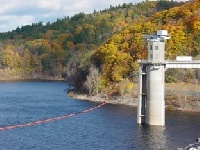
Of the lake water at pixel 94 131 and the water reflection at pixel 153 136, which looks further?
the lake water at pixel 94 131

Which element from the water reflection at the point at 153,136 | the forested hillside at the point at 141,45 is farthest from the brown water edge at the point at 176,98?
→ the water reflection at the point at 153,136

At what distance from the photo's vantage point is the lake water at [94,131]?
56.8 meters

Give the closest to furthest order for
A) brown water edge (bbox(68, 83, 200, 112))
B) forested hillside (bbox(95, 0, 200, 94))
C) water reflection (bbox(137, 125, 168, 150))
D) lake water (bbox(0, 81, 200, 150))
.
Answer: water reflection (bbox(137, 125, 168, 150))
lake water (bbox(0, 81, 200, 150))
brown water edge (bbox(68, 83, 200, 112))
forested hillside (bbox(95, 0, 200, 94))

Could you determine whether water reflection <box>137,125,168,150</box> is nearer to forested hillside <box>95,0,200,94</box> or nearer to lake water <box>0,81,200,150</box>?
lake water <box>0,81,200,150</box>

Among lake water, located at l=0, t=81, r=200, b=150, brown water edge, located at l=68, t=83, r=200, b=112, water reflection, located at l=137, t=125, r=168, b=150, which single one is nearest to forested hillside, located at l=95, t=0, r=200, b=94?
brown water edge, located at l=68, t=83, r=200, b=112

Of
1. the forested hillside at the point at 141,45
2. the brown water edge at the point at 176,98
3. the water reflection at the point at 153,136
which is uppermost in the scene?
the forested hillside at the point at 141,45

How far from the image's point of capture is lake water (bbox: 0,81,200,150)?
56781 millimetres

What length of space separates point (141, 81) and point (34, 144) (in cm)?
2000

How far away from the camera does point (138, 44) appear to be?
120562 millimetres

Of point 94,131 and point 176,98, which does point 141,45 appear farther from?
point 94,131

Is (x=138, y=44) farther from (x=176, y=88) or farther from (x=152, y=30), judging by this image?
(x=176, y=88)

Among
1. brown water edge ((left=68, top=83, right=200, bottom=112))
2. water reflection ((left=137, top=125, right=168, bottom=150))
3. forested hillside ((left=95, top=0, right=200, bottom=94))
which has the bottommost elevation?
water reflection ((left=137, top=125, right=168, bottom=150))

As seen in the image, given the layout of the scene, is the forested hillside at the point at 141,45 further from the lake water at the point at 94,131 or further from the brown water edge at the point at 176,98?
the lake water at the point at 94,131

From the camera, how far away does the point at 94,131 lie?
2574 inches
